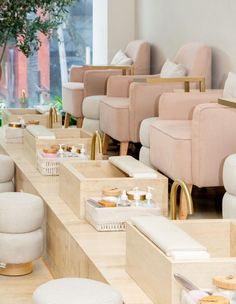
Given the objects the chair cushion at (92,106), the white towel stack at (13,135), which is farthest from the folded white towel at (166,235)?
the chair cushion at (92,106)

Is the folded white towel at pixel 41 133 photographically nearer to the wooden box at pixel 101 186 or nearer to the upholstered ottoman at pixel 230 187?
the wooden box at pixel 101 186

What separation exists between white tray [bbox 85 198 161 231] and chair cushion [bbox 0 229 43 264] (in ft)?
1.30

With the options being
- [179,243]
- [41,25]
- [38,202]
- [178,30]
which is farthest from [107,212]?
[41,25]

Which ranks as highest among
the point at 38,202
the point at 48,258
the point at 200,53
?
the point at 200,53

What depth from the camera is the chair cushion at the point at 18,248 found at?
15.3 ft

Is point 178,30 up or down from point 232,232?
up

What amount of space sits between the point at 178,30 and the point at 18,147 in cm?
196

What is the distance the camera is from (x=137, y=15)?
377 inches

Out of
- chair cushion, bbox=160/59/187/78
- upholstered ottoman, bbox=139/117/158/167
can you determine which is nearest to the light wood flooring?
upholstered ottoman, bbox=139/117/158/167

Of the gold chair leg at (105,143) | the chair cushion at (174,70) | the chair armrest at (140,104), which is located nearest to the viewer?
the chair armrest at (140,104)

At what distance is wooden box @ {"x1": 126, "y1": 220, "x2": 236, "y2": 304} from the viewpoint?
120 inches

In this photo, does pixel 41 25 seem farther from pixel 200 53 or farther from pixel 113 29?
pixel 200 53

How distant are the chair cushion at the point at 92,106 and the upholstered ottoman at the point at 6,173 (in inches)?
70.6

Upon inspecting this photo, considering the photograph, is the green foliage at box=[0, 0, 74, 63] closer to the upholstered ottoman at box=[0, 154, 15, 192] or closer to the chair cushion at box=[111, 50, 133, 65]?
the chair cushion at box=[111, 50, 133, 65]
